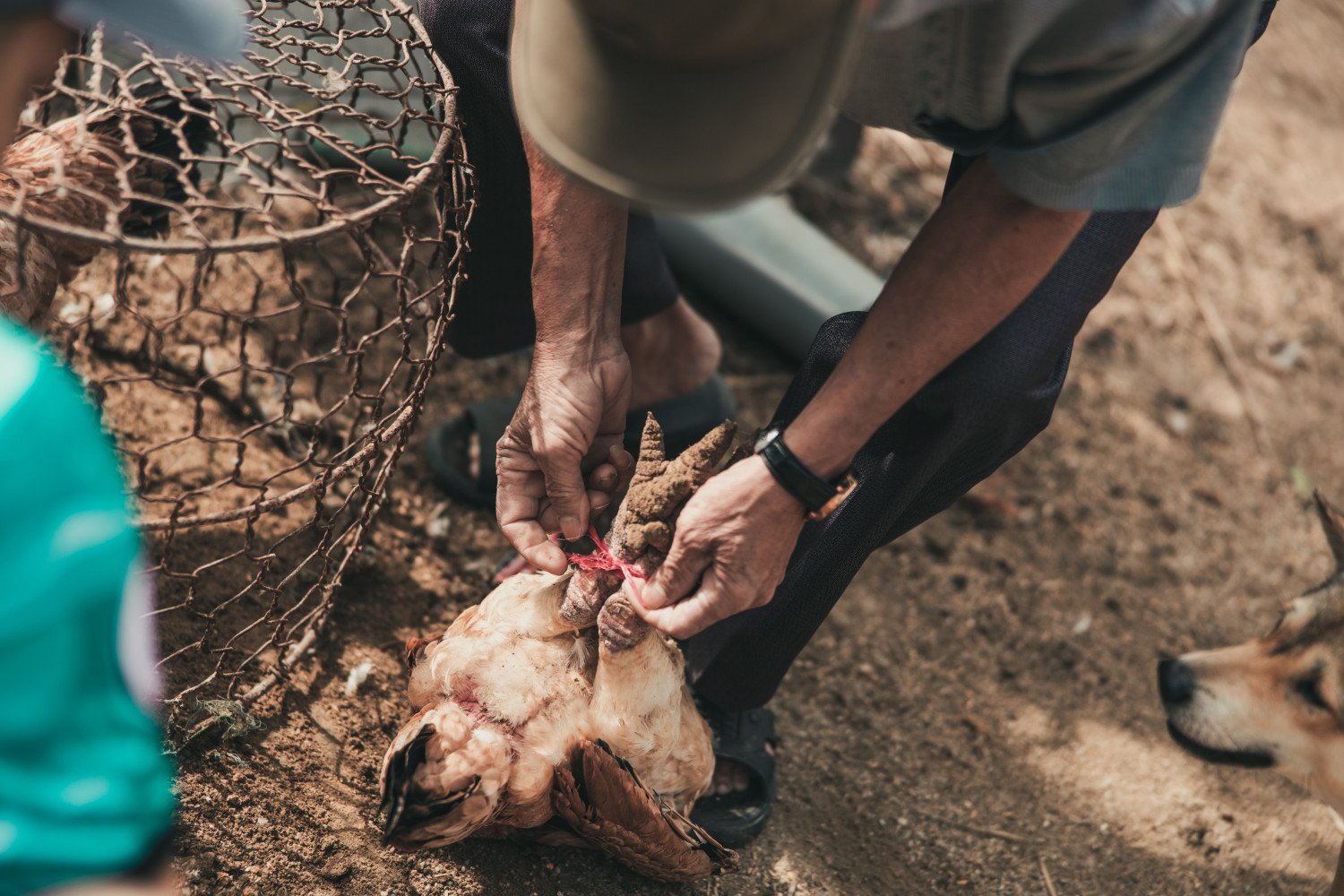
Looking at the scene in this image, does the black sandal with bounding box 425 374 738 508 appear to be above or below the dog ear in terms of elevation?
below

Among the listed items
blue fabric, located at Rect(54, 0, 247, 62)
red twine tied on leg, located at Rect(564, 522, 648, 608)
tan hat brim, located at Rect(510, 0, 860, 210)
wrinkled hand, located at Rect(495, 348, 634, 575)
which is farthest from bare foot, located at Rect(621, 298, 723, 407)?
blue fabric, located at Rect(54, 0, 247, 62)

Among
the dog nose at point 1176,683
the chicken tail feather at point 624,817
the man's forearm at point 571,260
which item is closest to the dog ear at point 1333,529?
the dog nose at point 1176,683

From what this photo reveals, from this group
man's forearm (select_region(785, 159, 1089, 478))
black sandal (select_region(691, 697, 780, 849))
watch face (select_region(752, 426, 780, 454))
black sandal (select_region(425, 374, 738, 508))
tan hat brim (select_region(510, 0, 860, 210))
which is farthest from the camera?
black sandal (select_region(425, 374, 738, 508))

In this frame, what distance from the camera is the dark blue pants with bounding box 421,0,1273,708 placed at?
68.3 inches

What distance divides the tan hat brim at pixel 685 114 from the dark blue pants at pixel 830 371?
1.34 feet

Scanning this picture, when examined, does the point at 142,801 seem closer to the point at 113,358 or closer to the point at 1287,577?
the point at 113,358

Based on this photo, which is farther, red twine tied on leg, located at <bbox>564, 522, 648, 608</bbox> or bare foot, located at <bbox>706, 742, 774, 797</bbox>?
bare foot, located at <bbox>706, 742, 774, 797</bbox>

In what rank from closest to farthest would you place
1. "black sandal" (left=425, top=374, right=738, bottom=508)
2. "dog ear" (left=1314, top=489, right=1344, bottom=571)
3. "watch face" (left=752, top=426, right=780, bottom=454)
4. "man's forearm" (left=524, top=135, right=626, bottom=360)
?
"watch face" (left=752, top=426, right=780, bottom=454) < "man's forearm" (left=524, top=135, right=626, bottom=360) < "dog ear" (left=1314, top=489, right=1344, bottom=571) < "black sandal" (left=425, top=374, right=738, bottom=508)

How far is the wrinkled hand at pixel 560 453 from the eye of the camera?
6.12 ft

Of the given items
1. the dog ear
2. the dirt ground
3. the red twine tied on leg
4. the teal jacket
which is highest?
the teal jacket

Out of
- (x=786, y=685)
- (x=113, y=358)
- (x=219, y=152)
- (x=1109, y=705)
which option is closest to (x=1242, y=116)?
(x=1109, y=705)

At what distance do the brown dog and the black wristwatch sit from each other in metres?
1.17

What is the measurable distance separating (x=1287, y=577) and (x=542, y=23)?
2990 millimetres

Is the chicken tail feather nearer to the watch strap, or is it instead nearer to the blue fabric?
the watch strap
